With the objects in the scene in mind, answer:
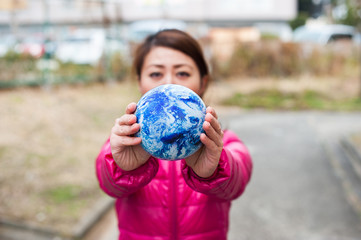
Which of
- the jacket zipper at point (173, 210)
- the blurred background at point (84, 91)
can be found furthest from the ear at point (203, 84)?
the blurred background at point (84, 91)

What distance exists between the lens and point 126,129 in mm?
1189

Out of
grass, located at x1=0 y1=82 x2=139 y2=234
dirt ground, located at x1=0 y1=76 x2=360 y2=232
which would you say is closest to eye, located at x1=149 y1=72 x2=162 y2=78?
dirt ground, located at x1=0 y1=76 x2=360 y2=232

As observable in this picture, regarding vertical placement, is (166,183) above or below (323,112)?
above

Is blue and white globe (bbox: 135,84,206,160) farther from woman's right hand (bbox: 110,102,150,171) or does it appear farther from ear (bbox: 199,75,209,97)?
ear (bbox: 199,75,209,97)

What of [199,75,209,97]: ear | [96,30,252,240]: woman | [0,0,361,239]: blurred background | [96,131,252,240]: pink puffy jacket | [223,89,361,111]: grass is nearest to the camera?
[96,30,252,240]: woman

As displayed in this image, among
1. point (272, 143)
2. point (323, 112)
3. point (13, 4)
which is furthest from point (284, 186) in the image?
point (13, 4)

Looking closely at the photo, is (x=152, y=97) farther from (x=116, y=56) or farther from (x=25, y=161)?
(x=116, y=56)

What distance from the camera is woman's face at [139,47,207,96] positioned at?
1.70 meters

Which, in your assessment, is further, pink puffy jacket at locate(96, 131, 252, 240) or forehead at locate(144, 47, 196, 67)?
forehead at locate(144, 47, 196, 67)

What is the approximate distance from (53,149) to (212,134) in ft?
15.3

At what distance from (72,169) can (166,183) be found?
11.2 ft

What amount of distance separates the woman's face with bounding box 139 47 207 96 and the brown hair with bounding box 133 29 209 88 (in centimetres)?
3

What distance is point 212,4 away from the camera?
1292 inches

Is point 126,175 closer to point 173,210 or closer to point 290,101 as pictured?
point 173,210
